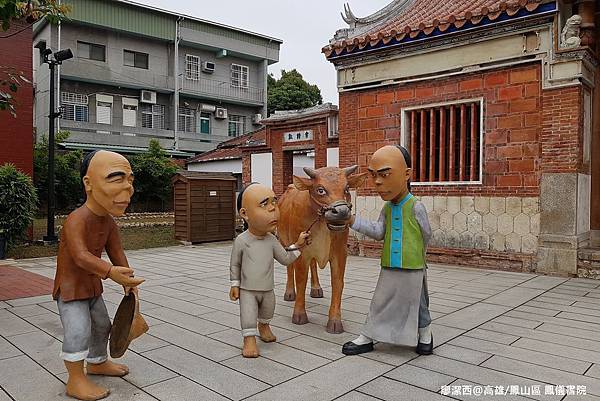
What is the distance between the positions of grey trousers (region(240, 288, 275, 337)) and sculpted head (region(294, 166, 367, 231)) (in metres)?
0.84

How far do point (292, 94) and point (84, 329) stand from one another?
29.4 m

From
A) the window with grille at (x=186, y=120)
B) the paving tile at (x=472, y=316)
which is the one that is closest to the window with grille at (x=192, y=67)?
the window with grille at (x=186, y=120)

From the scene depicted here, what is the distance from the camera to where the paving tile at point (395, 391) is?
3158 mm

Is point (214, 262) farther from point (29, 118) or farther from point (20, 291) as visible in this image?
point (29, 118)

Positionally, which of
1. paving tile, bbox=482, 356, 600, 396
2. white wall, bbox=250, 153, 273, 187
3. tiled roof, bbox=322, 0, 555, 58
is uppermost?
tiled roof, bbox=322, 0, 555, 58

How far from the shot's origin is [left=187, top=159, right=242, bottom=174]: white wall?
1861cm

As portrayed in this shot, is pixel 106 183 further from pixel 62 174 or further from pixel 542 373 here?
pixel 62 174

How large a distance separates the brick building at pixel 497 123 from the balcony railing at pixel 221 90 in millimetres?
17703

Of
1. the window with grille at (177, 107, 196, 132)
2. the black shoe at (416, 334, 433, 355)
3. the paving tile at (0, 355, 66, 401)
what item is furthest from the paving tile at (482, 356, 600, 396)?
the window with grille at (177, 107, 196, 132)

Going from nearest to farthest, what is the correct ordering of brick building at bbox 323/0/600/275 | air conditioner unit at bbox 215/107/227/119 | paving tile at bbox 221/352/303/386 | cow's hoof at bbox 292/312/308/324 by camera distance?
1. paving tile at bbox 221/352/303/386
2. cow's hoof at bbox 292/312/308/324
3. brick building at bbox 323/0/600/275
4. air conditioner unit at bbox 215/107/227/119

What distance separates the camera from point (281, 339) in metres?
4.41

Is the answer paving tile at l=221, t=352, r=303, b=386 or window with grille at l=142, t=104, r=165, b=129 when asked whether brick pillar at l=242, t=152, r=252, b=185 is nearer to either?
paving tile at l=221, t=352, r=303, b=386

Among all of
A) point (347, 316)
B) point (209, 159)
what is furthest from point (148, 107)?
point (347, 316)

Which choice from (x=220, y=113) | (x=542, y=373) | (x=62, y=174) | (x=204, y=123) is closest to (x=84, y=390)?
(x=542, y=373)
